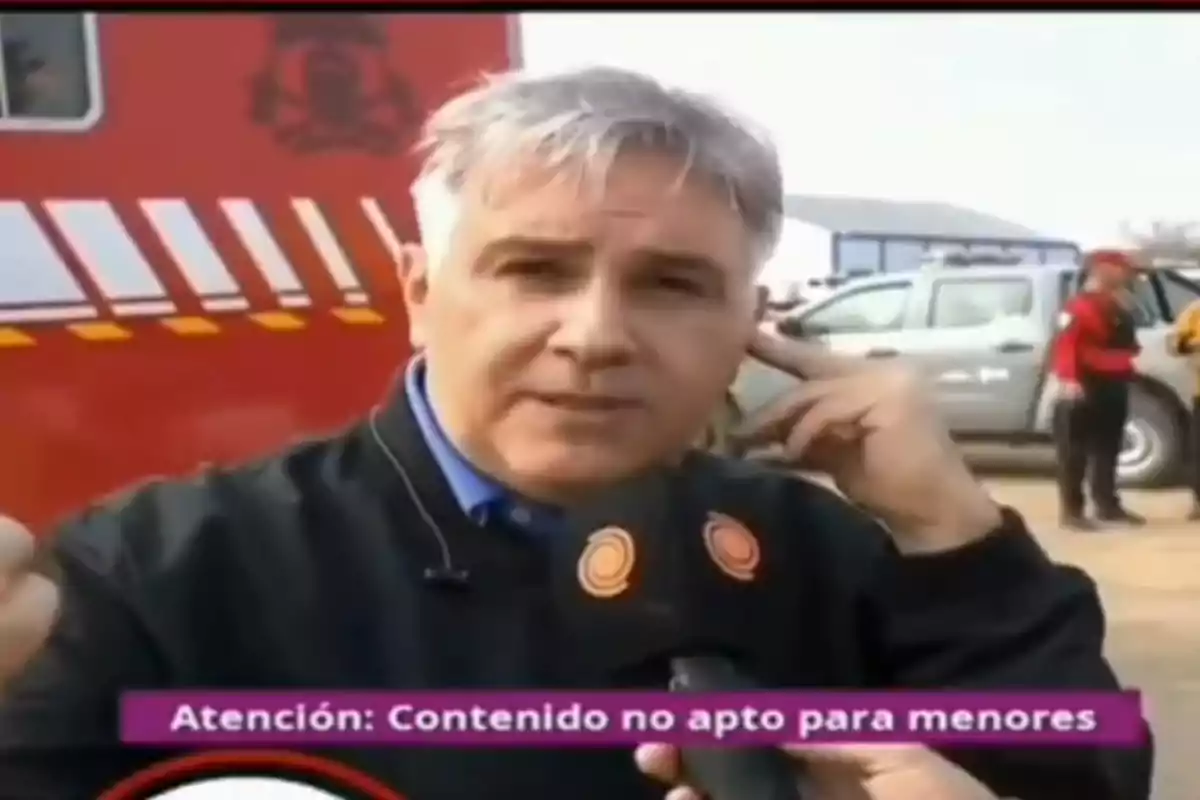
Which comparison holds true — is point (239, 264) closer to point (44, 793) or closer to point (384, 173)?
point (384, 173)

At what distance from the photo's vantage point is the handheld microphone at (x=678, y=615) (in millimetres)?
2053

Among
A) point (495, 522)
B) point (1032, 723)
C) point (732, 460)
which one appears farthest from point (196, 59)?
point (1032, 723)

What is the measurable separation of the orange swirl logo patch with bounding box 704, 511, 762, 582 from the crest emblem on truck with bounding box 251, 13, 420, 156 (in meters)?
0.63

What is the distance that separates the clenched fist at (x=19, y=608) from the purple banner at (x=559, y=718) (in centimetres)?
14

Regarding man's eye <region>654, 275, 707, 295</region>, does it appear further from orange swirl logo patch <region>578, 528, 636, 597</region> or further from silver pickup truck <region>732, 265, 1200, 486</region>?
orange swirl logo patch <region>578, 528, 636, 597</region>

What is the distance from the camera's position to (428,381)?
2.10m

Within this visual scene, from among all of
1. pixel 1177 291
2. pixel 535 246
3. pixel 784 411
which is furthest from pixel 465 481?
pixel 1177 291

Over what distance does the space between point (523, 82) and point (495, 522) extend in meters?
0.55

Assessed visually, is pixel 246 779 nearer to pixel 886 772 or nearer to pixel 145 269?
pixel 145 269

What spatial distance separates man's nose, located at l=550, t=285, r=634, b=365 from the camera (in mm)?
2012

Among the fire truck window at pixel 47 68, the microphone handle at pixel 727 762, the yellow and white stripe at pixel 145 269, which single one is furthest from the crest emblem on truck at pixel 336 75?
the microphone handle at pixel 727 762

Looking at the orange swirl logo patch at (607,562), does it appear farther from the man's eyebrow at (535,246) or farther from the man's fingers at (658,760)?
the man's eyebrow at (535,246)

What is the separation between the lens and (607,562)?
2.06 meters

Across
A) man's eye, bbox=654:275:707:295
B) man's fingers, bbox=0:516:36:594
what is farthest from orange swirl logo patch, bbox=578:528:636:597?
man's fingers, bbox=0:516:36:594
